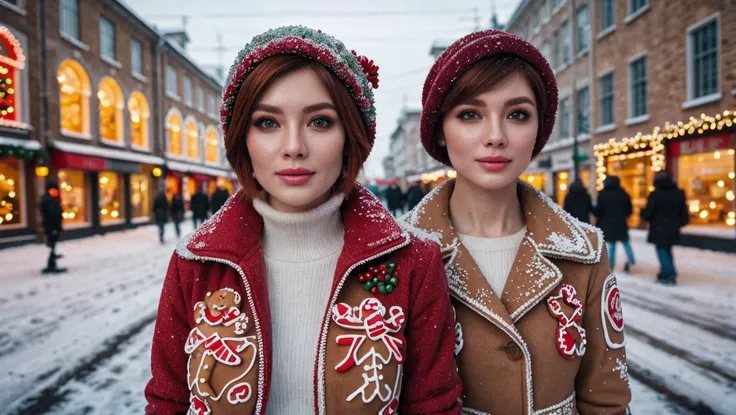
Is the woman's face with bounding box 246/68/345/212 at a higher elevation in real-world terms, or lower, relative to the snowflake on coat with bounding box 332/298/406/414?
higher

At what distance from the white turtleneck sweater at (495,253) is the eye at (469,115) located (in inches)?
17.8

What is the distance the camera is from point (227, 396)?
1.26m

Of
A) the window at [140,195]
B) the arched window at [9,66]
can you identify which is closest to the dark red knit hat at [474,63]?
the arched window at [9,66]

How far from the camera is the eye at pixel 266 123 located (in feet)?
4.53

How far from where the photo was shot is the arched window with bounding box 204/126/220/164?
2824 centimetres

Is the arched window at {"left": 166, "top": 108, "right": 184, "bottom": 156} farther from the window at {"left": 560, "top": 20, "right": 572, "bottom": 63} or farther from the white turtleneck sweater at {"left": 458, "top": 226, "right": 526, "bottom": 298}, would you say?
the white turtleneck sweater at {"left": 458, "top": 226, "right": 526, "bottom": 298}

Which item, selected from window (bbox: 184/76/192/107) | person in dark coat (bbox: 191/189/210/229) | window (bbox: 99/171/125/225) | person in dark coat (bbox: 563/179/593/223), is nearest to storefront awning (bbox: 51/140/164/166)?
window (bbox: 99/171/125/225)

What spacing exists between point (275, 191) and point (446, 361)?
72 centimetres

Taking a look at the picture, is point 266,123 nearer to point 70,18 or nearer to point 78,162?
point 78,162

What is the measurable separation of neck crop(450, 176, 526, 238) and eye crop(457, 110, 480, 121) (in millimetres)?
267

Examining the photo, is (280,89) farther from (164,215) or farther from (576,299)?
(164,215)

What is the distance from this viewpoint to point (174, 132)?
23.0m

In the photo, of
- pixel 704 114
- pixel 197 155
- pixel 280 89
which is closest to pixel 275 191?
pixel 280 89

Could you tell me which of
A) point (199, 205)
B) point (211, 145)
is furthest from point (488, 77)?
point (211, 145)
